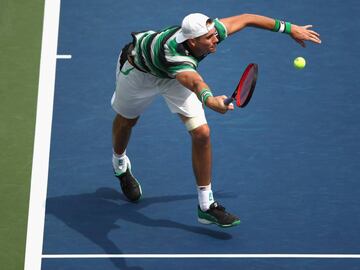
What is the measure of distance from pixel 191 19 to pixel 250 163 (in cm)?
247

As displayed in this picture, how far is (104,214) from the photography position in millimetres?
11375

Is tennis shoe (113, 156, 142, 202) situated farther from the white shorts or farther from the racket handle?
the racket handle

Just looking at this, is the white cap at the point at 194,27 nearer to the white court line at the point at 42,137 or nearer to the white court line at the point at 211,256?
the white court line at the point at 211,256

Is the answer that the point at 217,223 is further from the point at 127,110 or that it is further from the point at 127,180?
the point at 127,110

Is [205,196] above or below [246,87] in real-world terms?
below

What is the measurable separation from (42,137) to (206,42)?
2.90 metres

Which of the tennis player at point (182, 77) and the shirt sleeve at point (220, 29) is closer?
the tennis player at point (182, 77)

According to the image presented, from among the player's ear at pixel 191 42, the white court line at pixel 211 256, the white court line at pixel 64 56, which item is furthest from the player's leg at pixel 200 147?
the white court line at pixel 64 56

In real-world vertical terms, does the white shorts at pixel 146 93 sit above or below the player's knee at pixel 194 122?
above

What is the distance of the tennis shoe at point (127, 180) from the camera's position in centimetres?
1148

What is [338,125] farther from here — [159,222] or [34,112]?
[34,112]

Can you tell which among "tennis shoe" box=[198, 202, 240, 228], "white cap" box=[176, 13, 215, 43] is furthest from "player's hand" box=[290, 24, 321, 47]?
"tennis shoe" box=[198, 202, 240, 228]

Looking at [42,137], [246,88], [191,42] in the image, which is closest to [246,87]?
[246,88]

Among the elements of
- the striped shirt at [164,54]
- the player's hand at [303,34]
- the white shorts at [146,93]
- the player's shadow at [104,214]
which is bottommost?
the player's shadow at [104,214]
